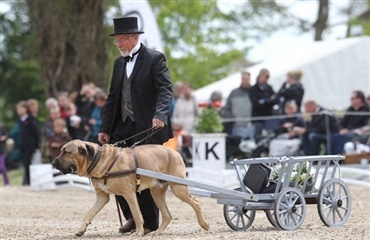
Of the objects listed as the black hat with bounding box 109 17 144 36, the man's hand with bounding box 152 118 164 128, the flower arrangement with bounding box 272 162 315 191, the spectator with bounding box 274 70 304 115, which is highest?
the black hat with bounding box 109 17 144 36

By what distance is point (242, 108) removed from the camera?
20828mm

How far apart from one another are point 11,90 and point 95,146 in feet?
112

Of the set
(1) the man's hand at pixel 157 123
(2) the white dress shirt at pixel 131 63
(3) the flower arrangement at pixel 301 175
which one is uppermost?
(2) the white dress shirt at pixel 131 63

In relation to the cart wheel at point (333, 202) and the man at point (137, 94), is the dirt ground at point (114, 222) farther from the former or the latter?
the man at point (137, 94)

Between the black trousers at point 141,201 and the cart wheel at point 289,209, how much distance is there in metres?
1.28

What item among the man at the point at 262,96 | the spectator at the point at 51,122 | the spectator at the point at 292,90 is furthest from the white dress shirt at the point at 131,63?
the spectator at the point at 51,122

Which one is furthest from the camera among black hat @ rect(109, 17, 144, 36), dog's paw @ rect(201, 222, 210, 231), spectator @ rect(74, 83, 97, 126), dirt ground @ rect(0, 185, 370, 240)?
spectator @ rect(74, 83, 97, 126)

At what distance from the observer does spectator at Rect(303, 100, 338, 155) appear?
64.5 feet

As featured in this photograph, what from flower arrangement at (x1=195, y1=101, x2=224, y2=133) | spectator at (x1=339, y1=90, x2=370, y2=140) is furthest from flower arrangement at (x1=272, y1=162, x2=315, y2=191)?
spectator at (x1=339, y1=90, x2=370, y2=140)

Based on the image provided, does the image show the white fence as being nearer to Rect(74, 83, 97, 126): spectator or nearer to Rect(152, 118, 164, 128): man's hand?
Rect(74, 83, 97, 126): spectator

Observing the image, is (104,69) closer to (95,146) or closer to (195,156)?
(195,156)

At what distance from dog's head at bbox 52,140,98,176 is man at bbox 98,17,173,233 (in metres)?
0.78

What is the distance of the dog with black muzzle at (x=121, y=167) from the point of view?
10.6m

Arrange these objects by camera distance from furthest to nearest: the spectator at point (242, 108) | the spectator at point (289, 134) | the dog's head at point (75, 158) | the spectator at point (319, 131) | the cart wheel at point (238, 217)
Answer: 1. the spectator at point (242, 108)
2. the spectator at point (289, 134)
3. the spectator at point (319, 131)
4. the cart wheel at point (238, 217)
5. the dog's head at point (75, 158)
